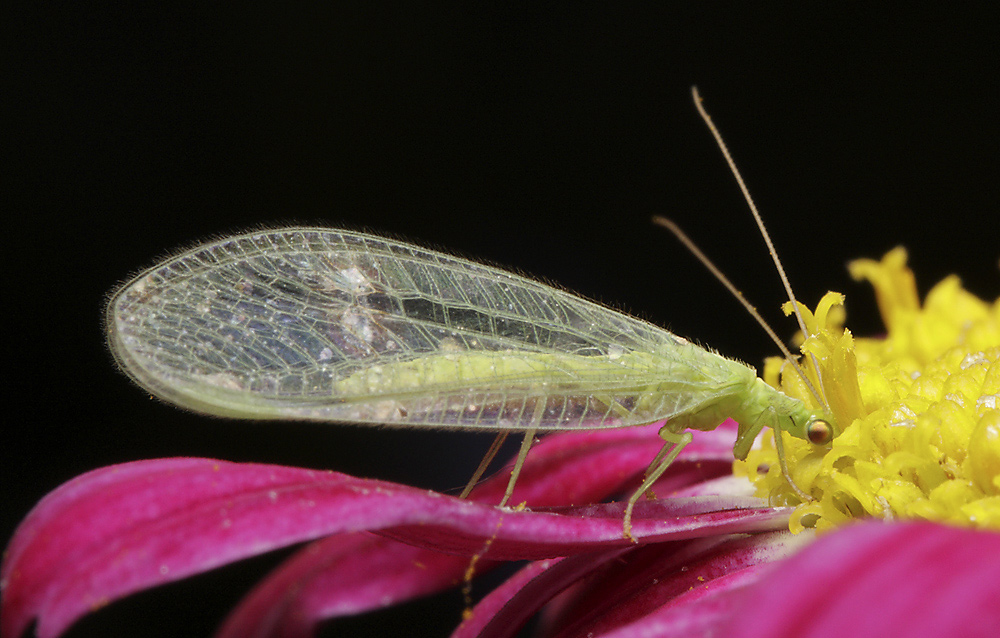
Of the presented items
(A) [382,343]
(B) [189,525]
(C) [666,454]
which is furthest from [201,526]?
→ (C) [666,454]

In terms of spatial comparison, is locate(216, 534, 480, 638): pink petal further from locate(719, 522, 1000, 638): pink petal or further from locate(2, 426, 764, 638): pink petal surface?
locate(719, 522, 1000, 638): pink petal

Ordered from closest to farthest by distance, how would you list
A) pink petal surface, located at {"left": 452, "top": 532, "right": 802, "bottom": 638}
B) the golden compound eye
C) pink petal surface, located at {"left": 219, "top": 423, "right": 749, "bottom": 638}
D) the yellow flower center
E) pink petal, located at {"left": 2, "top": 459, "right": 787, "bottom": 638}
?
pink petal, located at {"left": 2, "top": 459, "right": 787, "bottom": 638}, the yellow flower center, pink petal surface, located at {"left": 452, "top": 532, "right": 802, "bottom": 638}, the golden compound eye, pink petal surface, located at {"left": 219, "top": 423, "right": 749, "bottom": 638}

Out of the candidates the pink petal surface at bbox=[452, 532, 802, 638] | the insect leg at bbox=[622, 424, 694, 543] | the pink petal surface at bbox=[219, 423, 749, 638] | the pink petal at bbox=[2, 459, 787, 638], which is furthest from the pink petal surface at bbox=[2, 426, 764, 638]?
the pink petal surface at bbox=[219, 423, 749, 638]

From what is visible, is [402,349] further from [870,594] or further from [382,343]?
[870,594]

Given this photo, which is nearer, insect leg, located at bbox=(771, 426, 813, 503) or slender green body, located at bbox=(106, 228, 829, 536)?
slender green body, located at bbox=(106, 228, 829, 536)

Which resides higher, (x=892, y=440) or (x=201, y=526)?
(x=892, y=440)
